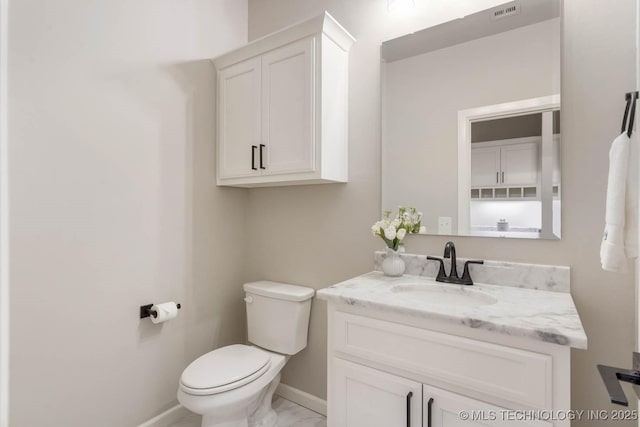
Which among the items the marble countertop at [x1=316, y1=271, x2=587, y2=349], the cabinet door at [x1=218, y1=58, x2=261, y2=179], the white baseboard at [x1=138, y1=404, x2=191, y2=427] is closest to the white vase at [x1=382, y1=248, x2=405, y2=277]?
the marble countertop at [x1=316, y1=271, x2=587, y2=349]

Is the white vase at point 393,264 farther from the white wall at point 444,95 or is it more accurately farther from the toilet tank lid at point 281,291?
the toilet tank lid at point 281,291

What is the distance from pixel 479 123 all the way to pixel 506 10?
0.49 metres

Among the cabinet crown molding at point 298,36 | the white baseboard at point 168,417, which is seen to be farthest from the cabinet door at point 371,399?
the cabinet crown molding at point 298,36

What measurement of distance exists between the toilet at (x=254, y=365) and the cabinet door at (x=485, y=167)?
1.09 metres

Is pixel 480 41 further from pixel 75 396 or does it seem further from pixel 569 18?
pixel 75 396

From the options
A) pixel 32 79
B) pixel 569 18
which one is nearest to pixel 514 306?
pixel 569 18

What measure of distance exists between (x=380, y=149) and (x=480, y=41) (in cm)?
66

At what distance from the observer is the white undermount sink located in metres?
1.33

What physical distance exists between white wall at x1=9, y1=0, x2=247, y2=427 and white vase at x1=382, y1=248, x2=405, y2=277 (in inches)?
43.7

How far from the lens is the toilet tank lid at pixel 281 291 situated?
1.85m

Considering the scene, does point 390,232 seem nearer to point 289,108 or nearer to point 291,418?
point 289,108

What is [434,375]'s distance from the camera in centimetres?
107

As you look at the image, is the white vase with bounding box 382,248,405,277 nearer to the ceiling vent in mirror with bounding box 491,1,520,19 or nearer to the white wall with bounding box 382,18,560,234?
the white wall with bounding box 382,18,560,234

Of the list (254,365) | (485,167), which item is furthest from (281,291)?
(485,167)
